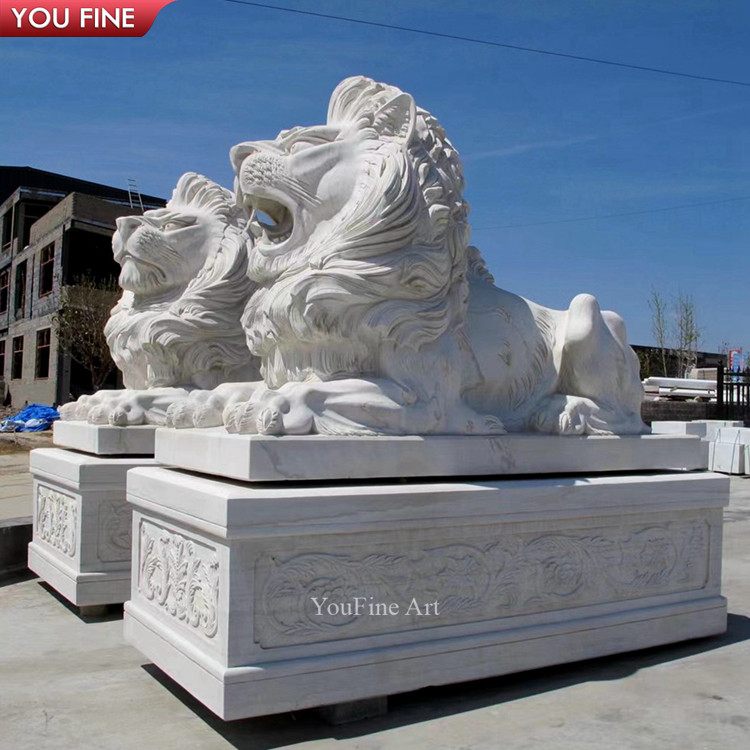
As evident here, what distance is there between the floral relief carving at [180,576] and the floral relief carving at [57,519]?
1.21m

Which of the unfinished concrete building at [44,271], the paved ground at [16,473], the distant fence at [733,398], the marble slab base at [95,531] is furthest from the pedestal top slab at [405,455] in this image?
the unfinished concrete building at [44,271]

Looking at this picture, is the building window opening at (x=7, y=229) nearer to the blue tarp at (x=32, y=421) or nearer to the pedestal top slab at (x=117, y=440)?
Answer: the blue tarp at (x=32, y=421)

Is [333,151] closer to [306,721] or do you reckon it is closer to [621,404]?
[621,404]

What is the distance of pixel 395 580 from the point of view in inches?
102

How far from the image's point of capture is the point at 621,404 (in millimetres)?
3469

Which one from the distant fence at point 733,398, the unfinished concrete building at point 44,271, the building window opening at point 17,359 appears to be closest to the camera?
the distant fence at point 733,398

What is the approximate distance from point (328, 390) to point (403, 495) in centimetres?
44

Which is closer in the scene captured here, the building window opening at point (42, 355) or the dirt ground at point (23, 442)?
the dirt ground at point (23, 442)

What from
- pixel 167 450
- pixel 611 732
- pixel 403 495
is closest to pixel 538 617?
pixel 611 732

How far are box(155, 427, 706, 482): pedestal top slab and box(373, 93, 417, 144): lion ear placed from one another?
116 cm

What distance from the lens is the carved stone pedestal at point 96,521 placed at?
3.85m

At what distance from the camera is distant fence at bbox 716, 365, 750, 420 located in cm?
1454

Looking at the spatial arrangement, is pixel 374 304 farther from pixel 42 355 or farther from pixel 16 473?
pixel 42 355

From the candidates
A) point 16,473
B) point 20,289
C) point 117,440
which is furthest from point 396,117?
point 20,289
